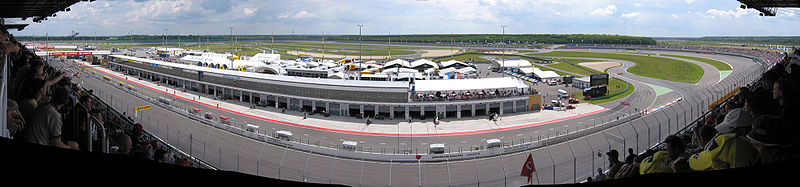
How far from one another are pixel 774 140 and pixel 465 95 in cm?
2073

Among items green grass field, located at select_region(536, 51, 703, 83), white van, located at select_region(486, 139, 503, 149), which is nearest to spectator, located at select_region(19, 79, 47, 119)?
white van, located at select_region(486, 139, 503, 149)

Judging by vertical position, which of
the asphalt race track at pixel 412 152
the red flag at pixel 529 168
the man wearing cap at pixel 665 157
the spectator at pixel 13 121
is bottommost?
the asphalt race track at pixel 412 152

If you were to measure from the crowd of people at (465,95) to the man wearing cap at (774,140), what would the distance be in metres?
19.6

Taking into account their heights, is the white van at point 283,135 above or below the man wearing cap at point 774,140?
below

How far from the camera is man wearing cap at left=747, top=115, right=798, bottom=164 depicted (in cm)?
199

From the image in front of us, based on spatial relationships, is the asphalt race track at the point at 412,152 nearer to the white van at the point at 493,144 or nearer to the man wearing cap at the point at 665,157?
the white van at the point at 493,144

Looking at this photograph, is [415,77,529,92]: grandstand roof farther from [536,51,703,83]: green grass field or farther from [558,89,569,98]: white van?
[536,51,703,83]: green grass field

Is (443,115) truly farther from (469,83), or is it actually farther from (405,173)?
(405,173)

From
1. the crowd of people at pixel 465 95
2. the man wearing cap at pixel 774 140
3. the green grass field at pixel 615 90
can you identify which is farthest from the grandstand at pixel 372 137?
the green grass field at pixel 615 90

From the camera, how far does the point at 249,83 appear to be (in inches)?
1011

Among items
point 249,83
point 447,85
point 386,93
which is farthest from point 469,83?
point 249,83

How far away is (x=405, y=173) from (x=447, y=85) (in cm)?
1302

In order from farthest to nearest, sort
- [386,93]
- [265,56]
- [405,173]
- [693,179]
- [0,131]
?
[265,56] < [386,93] < [405,173] < [0,131] < [693,179]

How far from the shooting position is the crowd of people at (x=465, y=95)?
858 inches
